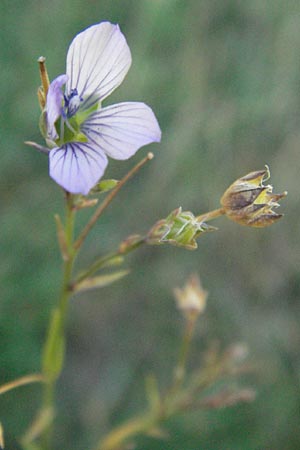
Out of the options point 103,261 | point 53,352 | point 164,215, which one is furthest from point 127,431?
point 164,215

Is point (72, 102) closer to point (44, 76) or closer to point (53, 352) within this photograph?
point (44, 76)

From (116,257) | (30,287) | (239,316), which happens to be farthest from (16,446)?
(116,257)

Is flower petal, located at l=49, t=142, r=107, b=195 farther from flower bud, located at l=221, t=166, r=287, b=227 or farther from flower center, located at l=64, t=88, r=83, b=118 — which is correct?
flower bud, located at l=221, t=166, r=287, b=227

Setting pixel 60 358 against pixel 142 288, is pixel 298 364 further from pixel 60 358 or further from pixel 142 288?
pixel 60 358

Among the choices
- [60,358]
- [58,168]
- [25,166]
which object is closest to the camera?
[58,168]

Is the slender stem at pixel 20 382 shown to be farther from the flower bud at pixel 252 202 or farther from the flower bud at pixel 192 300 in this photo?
the flower bud at pixel 252 202

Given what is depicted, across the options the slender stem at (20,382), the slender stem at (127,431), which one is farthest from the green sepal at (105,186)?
the slender stem at (127,431)

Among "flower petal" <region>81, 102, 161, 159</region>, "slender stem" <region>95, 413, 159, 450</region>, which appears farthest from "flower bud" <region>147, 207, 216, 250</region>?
"slender stem" <region>95, 413, 159, 450</region>
